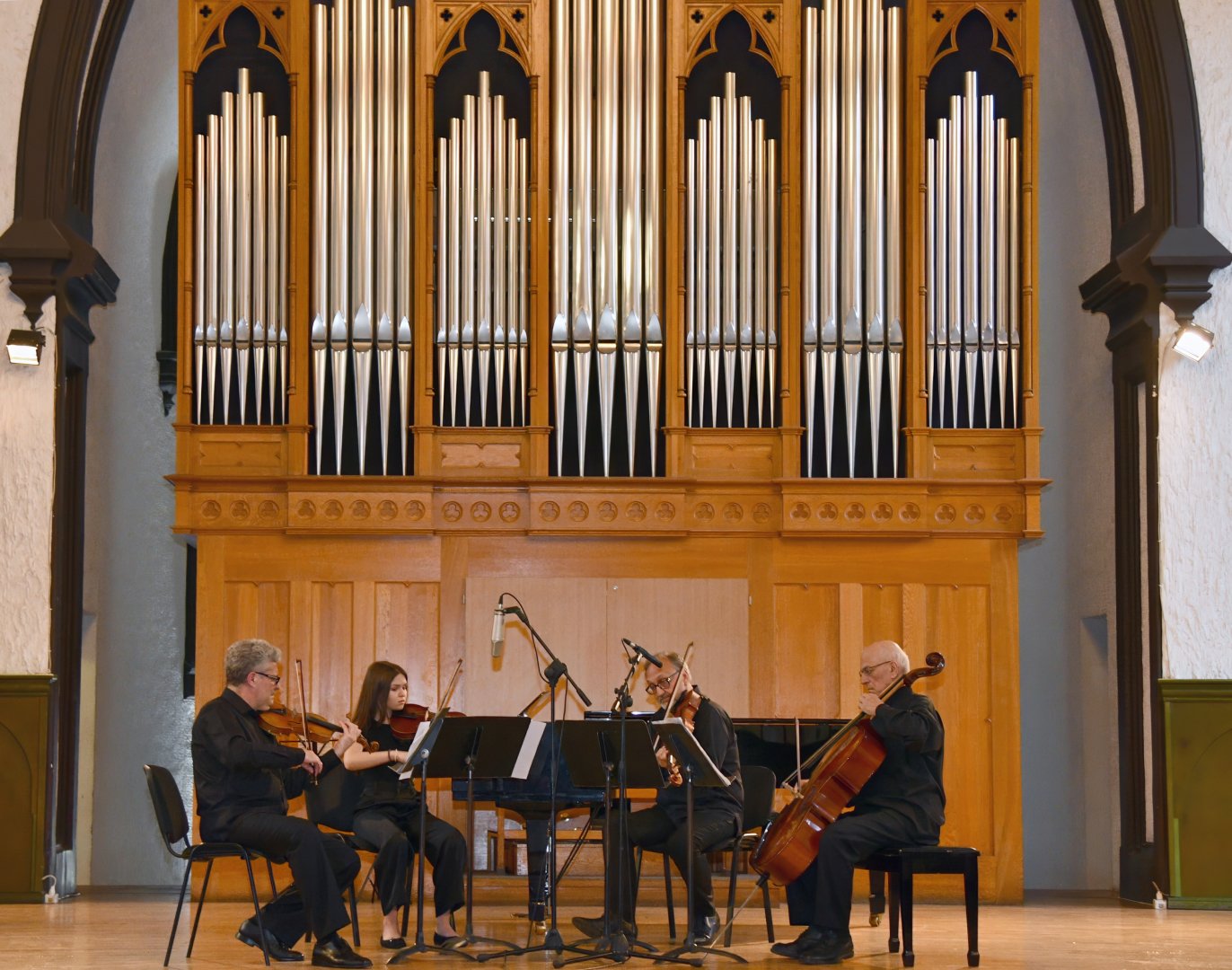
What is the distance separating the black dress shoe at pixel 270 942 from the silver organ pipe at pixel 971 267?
4.93 meters

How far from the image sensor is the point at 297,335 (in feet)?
32.3

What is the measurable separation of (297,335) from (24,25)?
Answer: 2.43 meters

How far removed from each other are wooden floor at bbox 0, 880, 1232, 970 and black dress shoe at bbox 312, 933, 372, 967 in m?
0.22

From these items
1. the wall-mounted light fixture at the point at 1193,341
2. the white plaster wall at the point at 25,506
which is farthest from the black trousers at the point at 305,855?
the wall-mounted light fixture at the point at 1193,341

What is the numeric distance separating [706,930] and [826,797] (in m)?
1.00

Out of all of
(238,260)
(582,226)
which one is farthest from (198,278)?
(582,226)

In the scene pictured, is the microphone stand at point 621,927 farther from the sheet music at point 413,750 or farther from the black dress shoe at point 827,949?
the sheet music at point 413,750

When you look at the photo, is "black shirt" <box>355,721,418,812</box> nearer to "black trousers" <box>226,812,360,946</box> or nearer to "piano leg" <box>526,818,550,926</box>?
"black trousers" <box>226,812,360,946</box>

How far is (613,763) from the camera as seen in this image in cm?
699

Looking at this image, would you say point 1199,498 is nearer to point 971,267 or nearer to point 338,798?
point 971,267

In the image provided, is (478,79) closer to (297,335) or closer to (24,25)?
(297,335)

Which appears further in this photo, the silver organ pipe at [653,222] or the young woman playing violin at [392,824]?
the silver organ pipe at [653,222]

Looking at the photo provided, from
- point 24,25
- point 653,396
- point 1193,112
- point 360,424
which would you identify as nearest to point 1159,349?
point 1193,112

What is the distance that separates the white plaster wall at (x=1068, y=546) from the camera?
1099cm
